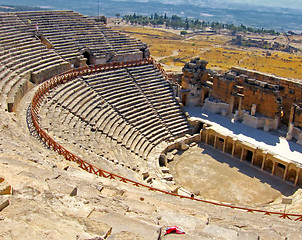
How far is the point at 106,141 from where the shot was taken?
1833 cm

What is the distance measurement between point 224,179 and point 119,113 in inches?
326

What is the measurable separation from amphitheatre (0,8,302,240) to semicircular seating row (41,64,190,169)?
0.09m

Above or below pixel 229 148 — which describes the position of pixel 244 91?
above

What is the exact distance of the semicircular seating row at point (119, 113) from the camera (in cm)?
1739

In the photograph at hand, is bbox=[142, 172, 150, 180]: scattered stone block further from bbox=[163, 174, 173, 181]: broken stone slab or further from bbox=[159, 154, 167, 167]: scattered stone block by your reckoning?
bbox=[159, 154, 167, 167]: scattered stone block

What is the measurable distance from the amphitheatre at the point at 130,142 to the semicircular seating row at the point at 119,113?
92 millimetres

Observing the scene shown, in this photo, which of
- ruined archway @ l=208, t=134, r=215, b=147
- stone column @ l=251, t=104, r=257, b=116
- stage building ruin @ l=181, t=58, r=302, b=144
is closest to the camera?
stage building ruin @ l=181, t=58, r=302, b=144

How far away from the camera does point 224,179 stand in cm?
1961

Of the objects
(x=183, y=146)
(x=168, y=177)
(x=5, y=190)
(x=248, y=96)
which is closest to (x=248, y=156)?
(x=183, y=146)

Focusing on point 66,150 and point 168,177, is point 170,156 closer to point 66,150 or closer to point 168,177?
point 168,177

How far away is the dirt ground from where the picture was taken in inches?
709

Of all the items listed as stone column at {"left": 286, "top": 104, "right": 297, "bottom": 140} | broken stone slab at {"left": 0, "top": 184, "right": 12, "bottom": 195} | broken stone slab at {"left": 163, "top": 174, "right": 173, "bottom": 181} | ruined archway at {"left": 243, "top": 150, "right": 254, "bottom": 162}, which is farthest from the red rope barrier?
stone column at {"left": 286, "top": 104, "right": 297, "bottom": 140}

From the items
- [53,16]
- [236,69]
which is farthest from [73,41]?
[236,69]

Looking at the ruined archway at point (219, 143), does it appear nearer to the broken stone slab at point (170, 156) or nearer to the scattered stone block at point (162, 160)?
the broken stone slab at point (170, 156)
